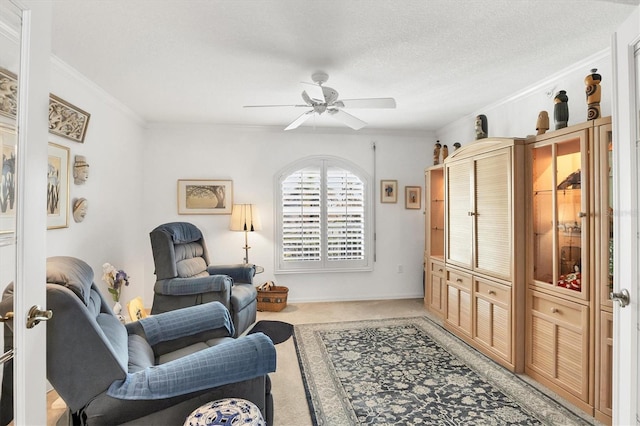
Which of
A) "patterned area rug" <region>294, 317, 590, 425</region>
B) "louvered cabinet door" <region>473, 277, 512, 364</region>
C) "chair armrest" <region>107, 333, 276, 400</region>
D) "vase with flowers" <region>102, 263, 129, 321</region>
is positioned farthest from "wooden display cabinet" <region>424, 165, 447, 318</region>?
"vase with flowers" <region>102, 263, 129, 321</region>

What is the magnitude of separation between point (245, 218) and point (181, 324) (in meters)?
2.45

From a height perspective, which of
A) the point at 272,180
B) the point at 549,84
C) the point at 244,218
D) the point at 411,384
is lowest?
the point at 411,384

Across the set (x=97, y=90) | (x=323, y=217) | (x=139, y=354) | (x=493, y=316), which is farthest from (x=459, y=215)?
(x=97, y=90)

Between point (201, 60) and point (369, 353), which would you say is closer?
point (201, 60)

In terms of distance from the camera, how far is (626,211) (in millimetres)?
1325

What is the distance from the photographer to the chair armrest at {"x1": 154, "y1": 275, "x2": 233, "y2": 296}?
3246 millimetres

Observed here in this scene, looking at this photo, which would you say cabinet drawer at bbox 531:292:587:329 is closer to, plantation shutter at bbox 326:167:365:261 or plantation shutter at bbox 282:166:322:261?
plantation shutter at bbox 326:167:365:261

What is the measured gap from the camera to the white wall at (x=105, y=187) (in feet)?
9.32

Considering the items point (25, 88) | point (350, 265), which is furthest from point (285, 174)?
point (25, 88)

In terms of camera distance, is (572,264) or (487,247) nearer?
(572,264)

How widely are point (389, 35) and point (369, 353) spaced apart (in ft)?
8.48

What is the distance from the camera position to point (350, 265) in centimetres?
489

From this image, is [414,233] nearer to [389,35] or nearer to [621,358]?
[389,35]

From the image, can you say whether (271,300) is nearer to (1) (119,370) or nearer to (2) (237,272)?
(2) (237,272)
